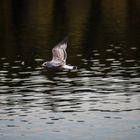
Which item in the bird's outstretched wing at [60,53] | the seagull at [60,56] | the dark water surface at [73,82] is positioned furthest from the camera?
the dark water surface at [73,82]

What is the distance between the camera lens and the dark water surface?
44.1 m

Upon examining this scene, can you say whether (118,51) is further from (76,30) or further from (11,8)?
(11,8)

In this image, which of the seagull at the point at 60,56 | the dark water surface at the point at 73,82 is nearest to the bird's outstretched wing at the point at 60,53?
the seagull at the point at 60,56

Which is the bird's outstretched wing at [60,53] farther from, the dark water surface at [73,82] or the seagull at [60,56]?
the dark water surface at [73,82]

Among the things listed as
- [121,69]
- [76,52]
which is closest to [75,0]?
[76,52]

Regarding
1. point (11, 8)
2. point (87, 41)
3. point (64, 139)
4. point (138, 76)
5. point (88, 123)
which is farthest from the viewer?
point (11, 8)

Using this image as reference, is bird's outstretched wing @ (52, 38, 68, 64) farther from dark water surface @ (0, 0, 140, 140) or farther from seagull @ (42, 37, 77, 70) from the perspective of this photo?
dark water surface @ (0, 0, 140, 140)

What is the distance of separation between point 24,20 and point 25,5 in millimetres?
24974

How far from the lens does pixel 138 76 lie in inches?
2377

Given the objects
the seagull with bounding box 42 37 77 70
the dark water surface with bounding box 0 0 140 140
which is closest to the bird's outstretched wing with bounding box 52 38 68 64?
the seagull with bounding box 42 37 77 70

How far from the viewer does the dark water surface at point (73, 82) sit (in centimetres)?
4406

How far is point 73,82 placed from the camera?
58844 mm

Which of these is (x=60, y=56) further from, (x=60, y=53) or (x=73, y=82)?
(x=73, y=82)

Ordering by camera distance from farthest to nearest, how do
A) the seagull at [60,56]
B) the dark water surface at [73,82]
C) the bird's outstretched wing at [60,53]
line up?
the dark water surface at [73,82] → the bird's outstretched wing at [60,53] → the seagull at [60,56]
